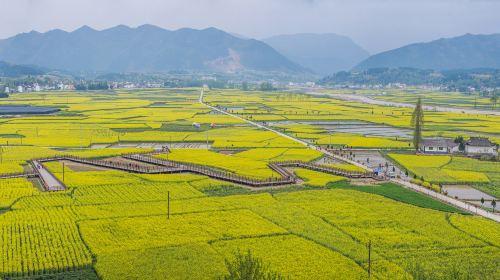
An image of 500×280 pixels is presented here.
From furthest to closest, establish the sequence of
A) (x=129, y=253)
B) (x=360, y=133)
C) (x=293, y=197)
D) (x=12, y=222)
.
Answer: (x=360, y=133)
(x=293, y=197)
(x=12, y=222)
(x=129, y=253)

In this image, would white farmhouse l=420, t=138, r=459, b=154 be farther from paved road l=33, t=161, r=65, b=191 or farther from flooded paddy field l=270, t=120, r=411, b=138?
paved road l=33, t=161, r=65, b=191

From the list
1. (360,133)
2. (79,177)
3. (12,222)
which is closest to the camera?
(12,222)

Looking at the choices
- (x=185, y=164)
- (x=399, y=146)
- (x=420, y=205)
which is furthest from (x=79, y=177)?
(x=399, y=146)

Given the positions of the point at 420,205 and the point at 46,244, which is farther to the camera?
the point at 420,205

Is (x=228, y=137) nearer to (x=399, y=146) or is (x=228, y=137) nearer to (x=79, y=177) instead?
(x=399, y=146)

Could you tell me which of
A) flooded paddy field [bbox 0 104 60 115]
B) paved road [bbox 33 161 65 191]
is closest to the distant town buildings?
paved road [bbox 33 161 65 191]

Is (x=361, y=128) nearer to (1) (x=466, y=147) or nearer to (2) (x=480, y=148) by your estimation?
(1) (x=466, y=147)

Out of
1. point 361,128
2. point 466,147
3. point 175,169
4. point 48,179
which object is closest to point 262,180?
point 175,169

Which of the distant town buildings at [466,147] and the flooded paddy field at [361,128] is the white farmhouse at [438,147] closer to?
the distant town buildings at [466,147]
